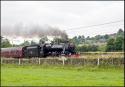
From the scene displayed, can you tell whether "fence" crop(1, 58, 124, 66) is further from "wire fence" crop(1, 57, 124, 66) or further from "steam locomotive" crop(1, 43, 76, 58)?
"steam locomotive" crop(1, 43, 76, 58)

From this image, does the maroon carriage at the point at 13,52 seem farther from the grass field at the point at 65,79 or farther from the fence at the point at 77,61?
the grass field at the point at 65,79

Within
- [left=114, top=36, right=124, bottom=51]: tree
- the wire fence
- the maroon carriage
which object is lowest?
the wire fence

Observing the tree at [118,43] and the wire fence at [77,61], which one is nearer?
the wire fence at [77,61]

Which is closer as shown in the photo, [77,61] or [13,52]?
[77,61]

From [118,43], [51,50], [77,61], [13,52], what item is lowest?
[77,61]

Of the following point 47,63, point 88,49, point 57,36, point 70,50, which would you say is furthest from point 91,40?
point 47,63

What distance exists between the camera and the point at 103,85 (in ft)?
51.5

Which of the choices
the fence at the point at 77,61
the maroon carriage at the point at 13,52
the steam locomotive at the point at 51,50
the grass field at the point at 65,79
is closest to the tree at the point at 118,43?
the maroon carriage at the point at 13,52

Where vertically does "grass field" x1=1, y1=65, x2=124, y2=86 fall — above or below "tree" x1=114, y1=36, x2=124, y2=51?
below

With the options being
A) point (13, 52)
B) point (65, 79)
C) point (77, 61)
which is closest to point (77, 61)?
point (77, 61)

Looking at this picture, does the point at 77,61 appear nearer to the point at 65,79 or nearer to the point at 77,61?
the point at 77,61

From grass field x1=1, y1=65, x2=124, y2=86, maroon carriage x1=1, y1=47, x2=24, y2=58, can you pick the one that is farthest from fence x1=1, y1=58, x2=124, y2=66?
maroon carriage x1=1, y1=47, x2=24, y2=58

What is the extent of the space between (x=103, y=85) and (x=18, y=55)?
38231 mm

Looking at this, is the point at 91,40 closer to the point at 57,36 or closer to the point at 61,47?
the point at 57,36
